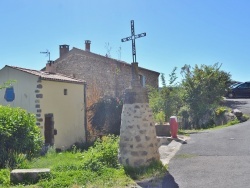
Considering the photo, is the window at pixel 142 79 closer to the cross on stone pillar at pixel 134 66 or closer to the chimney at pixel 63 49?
the chimney at pixel 63 49

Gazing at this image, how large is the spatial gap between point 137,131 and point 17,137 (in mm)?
5243

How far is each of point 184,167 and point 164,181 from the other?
50.3 inches

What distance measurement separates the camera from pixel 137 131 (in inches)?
328

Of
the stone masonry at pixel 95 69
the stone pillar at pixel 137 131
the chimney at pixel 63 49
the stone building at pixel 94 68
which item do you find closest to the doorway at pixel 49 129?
the stone building at pixel 94 68

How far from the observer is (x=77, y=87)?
20359 mm

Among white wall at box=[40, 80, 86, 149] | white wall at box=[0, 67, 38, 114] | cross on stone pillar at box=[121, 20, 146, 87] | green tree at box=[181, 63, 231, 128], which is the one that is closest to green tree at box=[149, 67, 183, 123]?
green tree at box=[181, 63, 231, 128]

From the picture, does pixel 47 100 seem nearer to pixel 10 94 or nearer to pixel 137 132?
pixel 10 94

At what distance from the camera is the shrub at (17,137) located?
10243 millimetres

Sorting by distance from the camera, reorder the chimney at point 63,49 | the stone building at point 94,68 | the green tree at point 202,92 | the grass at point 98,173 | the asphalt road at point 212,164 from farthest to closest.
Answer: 1. the chimney at point 63,49
2. the stone building at point 94,68
3. the green tree at point 202,92
4. the grass at point 98,173
5. the asphalt road at point 212,164

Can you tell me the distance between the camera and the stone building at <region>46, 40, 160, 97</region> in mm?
26016

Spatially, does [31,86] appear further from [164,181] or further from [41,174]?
[164,181]

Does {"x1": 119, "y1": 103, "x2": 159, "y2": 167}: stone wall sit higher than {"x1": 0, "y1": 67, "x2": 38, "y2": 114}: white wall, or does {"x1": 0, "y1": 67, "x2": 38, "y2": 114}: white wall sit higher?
{"x1": 0, "y1": 67, "x2": 38, "y2": 114}: white wall

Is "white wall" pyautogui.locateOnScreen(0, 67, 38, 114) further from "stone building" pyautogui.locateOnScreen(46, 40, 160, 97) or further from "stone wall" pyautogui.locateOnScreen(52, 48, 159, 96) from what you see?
"stone wall" pyautogui.locateOnScreen(52, 48, 159, 96)

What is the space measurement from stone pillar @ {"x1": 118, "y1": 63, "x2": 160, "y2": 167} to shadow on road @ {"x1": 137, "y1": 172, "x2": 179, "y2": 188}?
0.97 m
